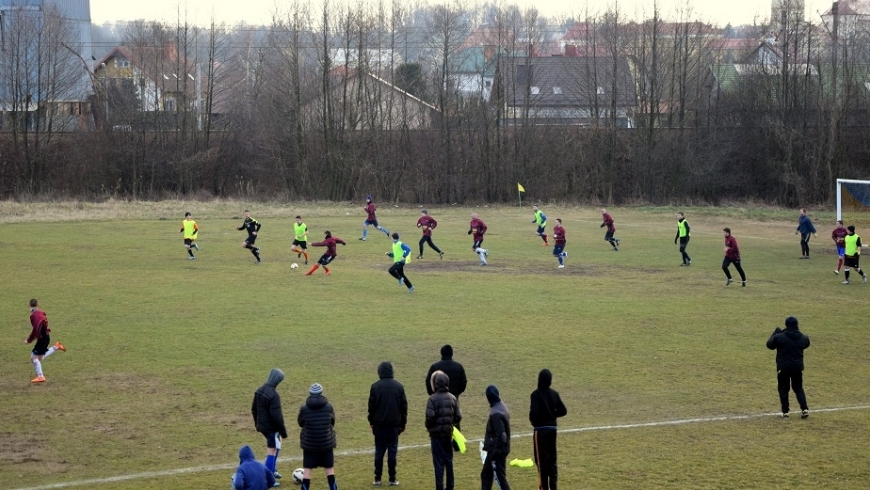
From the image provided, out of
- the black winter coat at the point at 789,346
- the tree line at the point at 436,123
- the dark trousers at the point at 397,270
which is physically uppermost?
the tree line at the point at 436,123

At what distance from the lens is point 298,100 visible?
2665 inches

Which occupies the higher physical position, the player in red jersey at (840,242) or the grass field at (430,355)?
the player in red jersey at (840,242)

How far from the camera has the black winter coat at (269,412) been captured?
11359 mm

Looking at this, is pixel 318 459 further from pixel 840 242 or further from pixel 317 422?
pixel 840 242

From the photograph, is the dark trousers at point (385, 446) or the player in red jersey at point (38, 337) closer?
the dark trousers at point (385, 446)

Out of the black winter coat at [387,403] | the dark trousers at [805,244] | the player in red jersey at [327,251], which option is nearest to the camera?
the black winter coat at [387,403]

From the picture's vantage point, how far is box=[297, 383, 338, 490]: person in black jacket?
10750mm

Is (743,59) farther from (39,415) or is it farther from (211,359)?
(39,415)

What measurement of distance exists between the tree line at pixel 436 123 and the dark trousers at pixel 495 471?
55749 mm

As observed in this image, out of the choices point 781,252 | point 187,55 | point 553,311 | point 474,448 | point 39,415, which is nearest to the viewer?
point 474,448

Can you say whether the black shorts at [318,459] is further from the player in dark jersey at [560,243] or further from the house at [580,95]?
the house at [580,95]

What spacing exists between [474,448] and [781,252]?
26.9 metres

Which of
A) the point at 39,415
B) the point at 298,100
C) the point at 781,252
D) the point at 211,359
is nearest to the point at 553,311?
the point at 211,359

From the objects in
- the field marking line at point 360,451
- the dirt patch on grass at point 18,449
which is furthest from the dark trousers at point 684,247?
the dirt patch on grass at point 18,449
